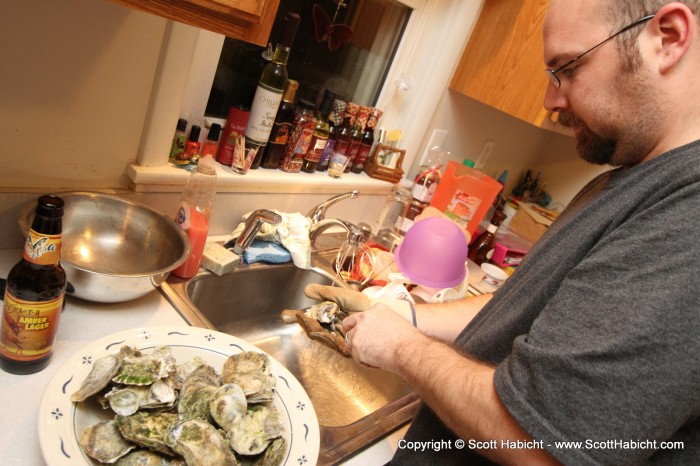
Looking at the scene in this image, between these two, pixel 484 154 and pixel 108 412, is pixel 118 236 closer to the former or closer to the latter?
pixel 108 412

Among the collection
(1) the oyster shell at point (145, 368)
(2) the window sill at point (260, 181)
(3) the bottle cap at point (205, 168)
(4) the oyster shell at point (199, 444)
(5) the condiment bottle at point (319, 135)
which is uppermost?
(5) the condiment bottle at point (319, 135)

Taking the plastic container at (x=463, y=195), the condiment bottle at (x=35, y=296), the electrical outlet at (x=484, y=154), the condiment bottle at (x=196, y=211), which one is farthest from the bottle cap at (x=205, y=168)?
the electrical outlet at (x=484, y=154)

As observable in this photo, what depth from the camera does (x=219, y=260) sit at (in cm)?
113

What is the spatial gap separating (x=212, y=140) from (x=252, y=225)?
257 mm

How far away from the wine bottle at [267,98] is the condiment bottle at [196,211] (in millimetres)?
215

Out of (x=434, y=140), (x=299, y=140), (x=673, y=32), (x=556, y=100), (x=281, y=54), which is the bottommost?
(x=299, y=140)

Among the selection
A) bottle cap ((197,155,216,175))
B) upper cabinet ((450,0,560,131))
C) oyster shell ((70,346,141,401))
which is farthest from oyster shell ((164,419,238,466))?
upper cabinet ((450,0,560,131))

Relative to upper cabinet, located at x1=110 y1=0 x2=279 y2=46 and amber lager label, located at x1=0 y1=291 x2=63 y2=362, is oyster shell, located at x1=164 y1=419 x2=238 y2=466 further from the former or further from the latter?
upper cabinet, located at x1=110 y1=0 x2=279 y2=46

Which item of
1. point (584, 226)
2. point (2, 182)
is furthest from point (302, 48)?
point (584, 226)

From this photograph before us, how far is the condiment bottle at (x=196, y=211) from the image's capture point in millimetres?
1036

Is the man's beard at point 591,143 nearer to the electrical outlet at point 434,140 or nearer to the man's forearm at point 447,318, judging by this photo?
the man's forearm at point 447,318

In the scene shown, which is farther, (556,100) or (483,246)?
(483,246)

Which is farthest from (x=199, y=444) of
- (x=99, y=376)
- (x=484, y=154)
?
(x=484, y=154)

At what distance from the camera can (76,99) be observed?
0.93 metres
